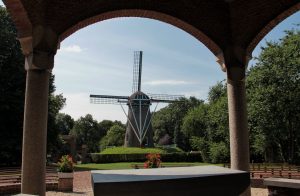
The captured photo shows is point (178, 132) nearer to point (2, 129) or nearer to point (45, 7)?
point (2, 129)

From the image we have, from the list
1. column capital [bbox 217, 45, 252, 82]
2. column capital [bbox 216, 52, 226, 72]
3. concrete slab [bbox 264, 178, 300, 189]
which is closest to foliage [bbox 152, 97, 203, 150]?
column capital [bbox 216, 52, 226, 72]

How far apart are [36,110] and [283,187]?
4.49m

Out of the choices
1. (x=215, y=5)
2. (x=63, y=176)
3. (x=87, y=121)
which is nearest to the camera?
(x=215, y=5)

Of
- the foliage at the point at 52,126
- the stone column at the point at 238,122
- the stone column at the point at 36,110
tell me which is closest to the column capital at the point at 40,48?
the stone column at the point at 36,110

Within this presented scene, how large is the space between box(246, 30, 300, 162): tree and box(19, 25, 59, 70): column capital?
19974 millimetres

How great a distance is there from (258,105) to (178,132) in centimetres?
5208

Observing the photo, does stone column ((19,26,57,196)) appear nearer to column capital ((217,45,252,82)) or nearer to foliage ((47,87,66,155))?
column capital ((217,45,252,82))

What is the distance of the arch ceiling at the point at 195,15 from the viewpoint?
6395 millimetres

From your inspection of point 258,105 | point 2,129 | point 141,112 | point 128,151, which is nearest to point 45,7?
point 2,129

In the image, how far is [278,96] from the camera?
23.4 meters

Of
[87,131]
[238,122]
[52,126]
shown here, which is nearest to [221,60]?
[238,122]

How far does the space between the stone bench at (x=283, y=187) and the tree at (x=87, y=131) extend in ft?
245

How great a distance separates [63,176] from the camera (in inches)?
515

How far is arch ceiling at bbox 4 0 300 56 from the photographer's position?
21.0 ft
